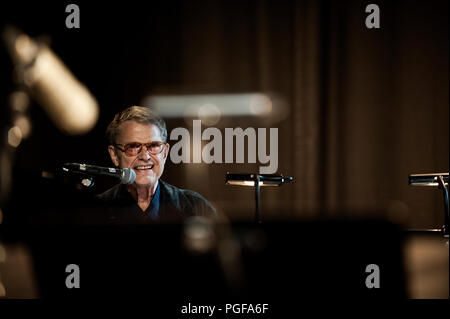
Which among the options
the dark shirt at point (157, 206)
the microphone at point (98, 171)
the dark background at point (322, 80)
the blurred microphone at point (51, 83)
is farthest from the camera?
the dark background at point (322, 80)

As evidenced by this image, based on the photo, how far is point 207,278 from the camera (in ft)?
3.67

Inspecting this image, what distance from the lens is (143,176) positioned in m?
2.04

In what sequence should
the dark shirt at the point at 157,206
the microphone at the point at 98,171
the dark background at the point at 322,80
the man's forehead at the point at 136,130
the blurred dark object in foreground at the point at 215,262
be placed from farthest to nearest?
the dark background at the point at 322,80 → the man's forehead at the point at 136,130 → the dark shirt at the point at 157,206 → the microphone at the point at 98,171 → the blurred dark object in foreground at the point at 215,262

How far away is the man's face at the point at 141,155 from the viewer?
2.01 metres

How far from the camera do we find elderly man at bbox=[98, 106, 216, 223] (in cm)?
200

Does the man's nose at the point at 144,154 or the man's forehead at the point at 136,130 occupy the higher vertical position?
the man's forehead at the point at 136,130

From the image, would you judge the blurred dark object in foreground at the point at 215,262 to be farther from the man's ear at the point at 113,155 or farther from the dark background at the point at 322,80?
the dark background at the point at 322,80

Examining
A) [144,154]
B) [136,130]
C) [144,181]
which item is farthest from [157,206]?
[136,130]

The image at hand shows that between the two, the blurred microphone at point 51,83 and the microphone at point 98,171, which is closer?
the microphone at point 98,171

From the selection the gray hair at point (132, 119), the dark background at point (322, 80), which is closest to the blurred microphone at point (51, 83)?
the dark background at point (322, 80)

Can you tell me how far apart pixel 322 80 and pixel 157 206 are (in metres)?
1.56

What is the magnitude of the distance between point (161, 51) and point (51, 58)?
0.70m

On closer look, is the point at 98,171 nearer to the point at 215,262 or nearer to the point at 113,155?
the point at 215,262
